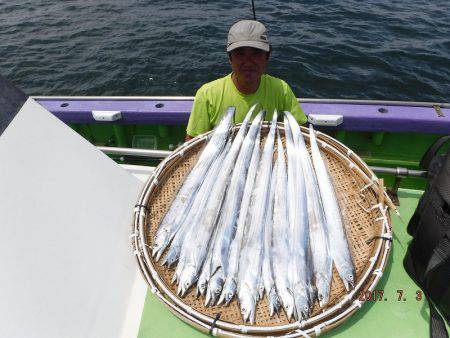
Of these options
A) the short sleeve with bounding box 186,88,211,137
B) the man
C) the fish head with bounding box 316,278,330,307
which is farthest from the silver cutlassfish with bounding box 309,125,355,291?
the short sleeve with bounding box 186,88,211,137

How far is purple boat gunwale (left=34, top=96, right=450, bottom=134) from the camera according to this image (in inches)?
152

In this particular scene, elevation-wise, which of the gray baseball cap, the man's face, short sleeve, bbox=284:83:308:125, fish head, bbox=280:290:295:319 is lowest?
fish head, bbox=280:290:295:319

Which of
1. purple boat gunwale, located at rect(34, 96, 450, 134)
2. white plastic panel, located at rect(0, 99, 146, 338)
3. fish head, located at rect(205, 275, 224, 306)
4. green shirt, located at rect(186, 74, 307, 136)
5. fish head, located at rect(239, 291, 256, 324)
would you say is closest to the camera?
white plastic panel, located at rect(0, 99, 146, 338)

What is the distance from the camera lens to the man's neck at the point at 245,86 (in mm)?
3434

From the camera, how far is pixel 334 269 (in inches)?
90.8

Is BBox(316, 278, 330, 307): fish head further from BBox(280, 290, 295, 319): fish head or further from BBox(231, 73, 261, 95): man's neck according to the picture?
BBox(231, 73, 261, 95): man's neck

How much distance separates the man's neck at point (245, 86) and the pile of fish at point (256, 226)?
1.29 ft

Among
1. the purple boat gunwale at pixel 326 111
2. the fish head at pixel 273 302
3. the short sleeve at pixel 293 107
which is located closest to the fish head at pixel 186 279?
the fish head at pixel 273 302

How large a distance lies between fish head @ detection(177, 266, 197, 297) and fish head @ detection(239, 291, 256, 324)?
338mm

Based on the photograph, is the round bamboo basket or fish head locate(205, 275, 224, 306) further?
fish head locate(205, 275, 224, 306)

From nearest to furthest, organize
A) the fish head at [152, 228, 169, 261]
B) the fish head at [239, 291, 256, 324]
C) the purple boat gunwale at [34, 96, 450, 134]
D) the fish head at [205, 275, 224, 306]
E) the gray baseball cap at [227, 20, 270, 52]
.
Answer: the fish head at [239, 291, 256, 324] < the fish head at [205, 275, 224, 306] < the fish head at [152, 228, 169, 261] < the gray baseball cap at [227, 20, 270, 52] < the purple boat gunwale at [34, 96, 450, 134]

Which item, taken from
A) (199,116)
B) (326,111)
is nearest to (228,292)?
(199,116)

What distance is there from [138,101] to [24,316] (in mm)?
3099

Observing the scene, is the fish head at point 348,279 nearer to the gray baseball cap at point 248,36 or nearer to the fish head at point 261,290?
the fish head at point 261,290
